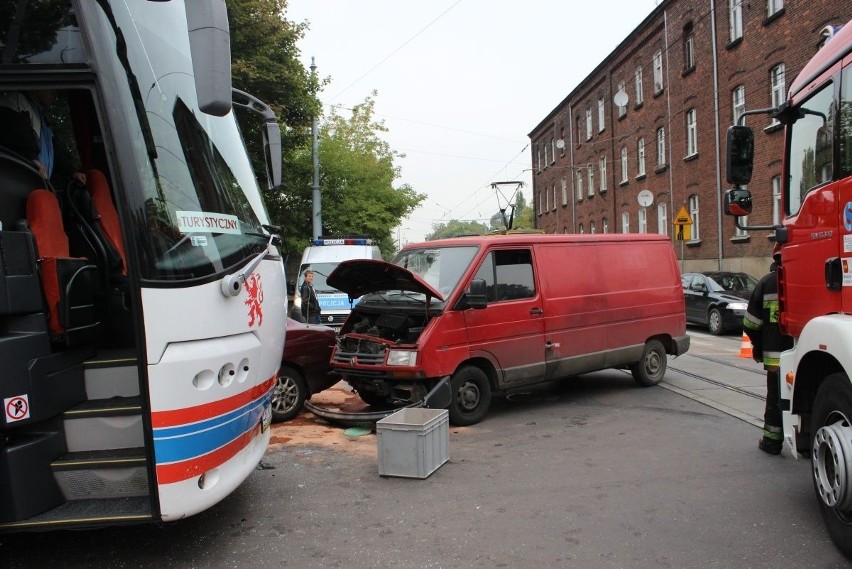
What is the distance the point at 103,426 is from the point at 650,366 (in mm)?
7519

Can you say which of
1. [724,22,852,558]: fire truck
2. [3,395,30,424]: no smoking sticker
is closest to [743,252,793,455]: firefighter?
[724,22,852,558]: fire truck

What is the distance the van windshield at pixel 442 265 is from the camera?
708 cm

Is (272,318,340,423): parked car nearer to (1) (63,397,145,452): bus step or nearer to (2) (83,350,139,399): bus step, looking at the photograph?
(2) (83,350,139,399): bus step

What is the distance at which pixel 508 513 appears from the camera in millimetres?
4523

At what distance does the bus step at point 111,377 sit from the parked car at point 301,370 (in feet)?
11.0

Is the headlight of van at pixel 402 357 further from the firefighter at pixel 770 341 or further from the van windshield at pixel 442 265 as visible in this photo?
the firefighter at pixel 770 341

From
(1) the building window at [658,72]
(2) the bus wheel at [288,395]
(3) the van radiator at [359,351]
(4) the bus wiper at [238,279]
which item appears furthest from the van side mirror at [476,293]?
(1) the building window at [658,72]

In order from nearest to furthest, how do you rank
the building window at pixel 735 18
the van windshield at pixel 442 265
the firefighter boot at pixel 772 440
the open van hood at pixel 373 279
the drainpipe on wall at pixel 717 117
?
1. the firefighter boot at pixel 772 440
2. the open van hood at pixel 373 279
3. the van windshield at pixel 442 265
4. the building window at pixel 735 18
5. the drainpipe on wall at pixel 717 117

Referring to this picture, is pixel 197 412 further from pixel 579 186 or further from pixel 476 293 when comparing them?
pixel 579 186

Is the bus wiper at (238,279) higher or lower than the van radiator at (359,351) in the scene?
higher

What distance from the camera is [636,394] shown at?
28.4 feet

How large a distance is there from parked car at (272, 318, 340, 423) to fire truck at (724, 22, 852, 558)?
14.8 feet

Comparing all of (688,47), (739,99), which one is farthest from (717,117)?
(688,47)

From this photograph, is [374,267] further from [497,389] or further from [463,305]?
[497,389]
